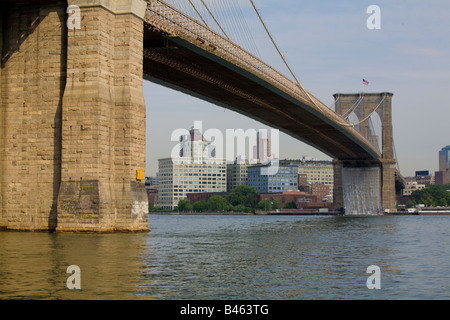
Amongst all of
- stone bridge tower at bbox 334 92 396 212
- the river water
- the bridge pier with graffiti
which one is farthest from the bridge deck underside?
stone bridge tower at bbox 334 92 396 212

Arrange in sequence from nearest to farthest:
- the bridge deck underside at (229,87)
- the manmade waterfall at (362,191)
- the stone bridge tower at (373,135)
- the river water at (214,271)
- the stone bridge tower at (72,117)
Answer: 1. the river water at (214,271)
2. the stone bridge tower at (72,117)
3. the bridge deck underside at (229,87)
4. the stone bridge tower at (373,135)
5. the manmade waterfall at (362,191)

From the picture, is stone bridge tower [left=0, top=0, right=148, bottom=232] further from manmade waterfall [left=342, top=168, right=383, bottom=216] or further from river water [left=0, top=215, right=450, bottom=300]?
manmade waterfall [left=342, top=168, right=383, bottom=216]

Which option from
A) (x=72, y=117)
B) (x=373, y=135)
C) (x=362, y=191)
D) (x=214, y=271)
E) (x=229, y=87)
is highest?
(x=373, y=135)

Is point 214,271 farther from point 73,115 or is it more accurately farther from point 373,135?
point 373,135

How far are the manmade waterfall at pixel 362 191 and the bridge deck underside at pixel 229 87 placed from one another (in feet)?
69.5

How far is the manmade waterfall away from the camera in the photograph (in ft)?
338

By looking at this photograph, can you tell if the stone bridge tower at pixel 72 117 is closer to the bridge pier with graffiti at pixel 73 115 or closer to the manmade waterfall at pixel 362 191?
the bridge pier with graffiti at pixel 73 115

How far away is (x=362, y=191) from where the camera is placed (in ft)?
344

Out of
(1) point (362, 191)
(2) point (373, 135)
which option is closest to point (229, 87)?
(1) point (362, 191)

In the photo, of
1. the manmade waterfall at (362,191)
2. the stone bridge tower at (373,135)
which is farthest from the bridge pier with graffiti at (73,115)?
the manmade waterfall at (362,191)

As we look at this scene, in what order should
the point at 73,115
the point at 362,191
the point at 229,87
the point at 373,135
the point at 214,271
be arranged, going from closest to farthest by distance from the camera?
the point at 214,271, the point at 73,115, the point at 229,87, the point at 362,191, the point at 373,135

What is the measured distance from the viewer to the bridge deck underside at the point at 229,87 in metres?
43.0

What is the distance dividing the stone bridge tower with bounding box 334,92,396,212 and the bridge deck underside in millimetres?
20523

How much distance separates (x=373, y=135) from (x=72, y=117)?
81373 millimetres
